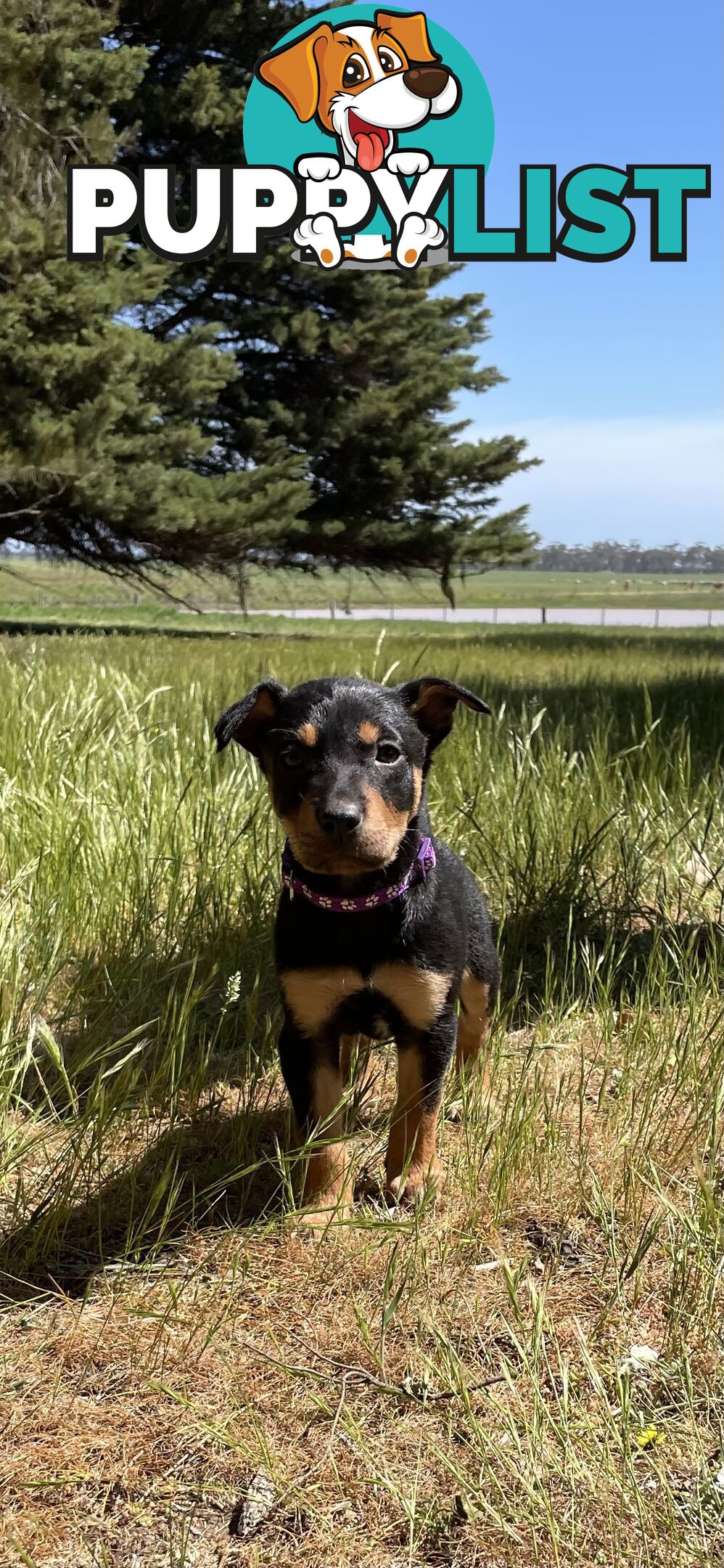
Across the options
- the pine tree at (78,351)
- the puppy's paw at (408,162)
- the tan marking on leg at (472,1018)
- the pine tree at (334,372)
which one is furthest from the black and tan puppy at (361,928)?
the pine tree at (334,372)

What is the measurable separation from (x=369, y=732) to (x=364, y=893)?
0.93 feet

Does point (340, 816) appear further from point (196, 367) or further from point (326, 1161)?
point (196, 367)

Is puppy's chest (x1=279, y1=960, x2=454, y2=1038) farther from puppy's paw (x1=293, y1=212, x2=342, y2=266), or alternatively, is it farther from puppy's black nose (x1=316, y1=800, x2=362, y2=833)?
puppy's paw (x1=293, y1=212, x2=342, y2=266)

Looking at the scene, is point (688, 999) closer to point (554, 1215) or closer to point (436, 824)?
point (554, 1215)

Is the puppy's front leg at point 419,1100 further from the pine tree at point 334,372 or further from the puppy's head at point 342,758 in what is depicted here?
the pine tree at point 334,372

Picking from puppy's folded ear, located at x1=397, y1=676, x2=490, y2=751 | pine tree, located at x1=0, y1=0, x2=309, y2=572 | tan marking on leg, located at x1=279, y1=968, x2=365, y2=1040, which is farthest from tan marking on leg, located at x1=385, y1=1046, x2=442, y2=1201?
pine tree, located at x1=0, y1=0, x2=309, y2=572

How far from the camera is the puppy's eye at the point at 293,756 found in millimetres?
1995

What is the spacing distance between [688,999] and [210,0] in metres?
18.5

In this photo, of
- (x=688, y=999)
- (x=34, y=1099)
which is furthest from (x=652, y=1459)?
(x=34, y=1099)

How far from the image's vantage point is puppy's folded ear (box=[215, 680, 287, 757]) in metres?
2.02

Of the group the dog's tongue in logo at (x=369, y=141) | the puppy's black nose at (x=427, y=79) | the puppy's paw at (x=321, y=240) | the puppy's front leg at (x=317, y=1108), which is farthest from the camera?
the puppy's paw at (x=321, y=240)

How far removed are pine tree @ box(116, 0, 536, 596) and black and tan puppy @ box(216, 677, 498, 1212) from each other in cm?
1542

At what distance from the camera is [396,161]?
981cm

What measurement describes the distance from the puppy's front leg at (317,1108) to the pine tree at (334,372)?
15525mm
